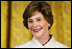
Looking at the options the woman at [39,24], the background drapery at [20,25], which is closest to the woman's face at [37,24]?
the woman at [39,24]

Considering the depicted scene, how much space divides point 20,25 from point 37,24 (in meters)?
0.27

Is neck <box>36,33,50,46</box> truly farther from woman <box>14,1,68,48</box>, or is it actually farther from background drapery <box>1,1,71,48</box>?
background drapery <box>1,1,71,48</box>

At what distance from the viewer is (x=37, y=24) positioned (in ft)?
3.51

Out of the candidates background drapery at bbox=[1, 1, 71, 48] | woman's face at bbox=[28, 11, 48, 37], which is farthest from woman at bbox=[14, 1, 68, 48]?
background drapery at bbox=[1, 1, 71, 48]

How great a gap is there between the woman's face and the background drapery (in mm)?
207

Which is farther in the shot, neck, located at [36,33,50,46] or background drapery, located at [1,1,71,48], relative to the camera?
background drapery, located at [1,1,71,48]

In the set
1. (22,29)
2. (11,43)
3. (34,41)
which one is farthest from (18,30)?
(34,41)

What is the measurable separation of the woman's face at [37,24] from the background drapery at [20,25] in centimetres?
21

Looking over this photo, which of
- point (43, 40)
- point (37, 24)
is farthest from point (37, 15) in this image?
point (43, 40)

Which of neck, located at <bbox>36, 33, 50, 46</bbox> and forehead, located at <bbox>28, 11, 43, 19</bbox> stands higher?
forehead, located at <bbox>28, 11, 43, 19</bbox>

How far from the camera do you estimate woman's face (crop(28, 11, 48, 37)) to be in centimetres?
107

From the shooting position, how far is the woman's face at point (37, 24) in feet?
3.51

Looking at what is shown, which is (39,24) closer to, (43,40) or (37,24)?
(37,24)

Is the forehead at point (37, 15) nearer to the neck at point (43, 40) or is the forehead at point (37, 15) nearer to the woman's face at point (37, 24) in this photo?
the woman's face at point (37, 24)
